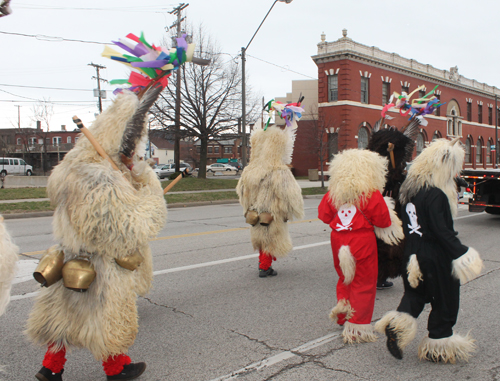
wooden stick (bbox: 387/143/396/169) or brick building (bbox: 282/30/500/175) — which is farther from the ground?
brick building (bbox: 282/30/500/175)

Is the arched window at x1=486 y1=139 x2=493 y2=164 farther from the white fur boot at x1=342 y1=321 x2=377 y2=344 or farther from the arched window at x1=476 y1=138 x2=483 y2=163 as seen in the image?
the white fur boot at x1=342 y1=321 x2=377 y2=344

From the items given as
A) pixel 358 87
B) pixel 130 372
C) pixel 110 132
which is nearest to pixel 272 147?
pixel 110 132

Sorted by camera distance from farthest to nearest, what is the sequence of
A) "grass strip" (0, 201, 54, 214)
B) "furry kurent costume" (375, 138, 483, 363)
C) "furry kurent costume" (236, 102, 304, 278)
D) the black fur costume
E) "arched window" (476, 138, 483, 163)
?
"arched window" (476, 138, 483, 163)
"grass strip" (0, 201, 54, 214)
"furry kurent costume" (236, 102, 304, 278)
the black fur costume
"furry kurent costume" (375, 138, 483, 363)

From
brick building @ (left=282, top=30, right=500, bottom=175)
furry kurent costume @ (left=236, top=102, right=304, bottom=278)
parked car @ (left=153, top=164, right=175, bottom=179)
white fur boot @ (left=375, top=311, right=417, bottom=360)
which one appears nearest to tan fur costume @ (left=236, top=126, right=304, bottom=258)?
furry kurent costume @ (left=236, top=102, right=304, bottom=278)

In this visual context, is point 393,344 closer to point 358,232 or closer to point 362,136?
point 358,232

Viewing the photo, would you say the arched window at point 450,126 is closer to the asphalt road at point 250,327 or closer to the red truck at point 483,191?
the red truck at point 483,191

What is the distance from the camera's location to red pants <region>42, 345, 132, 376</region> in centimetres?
274

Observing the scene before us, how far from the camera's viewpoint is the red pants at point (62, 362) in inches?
A: 108

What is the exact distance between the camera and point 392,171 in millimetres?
5102

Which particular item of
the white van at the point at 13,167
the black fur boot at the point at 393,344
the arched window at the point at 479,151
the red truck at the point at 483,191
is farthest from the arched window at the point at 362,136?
the black fur boot at the point at 393,344

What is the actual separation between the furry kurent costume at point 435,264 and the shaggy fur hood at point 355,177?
371 mm

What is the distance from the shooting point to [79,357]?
340 centimetres

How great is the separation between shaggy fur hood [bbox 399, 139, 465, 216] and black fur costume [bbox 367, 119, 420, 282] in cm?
150

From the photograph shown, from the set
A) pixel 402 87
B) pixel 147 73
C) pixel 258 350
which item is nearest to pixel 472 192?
pixel 258 350
